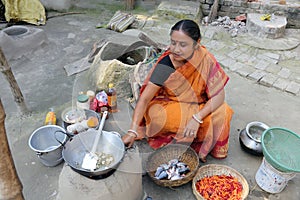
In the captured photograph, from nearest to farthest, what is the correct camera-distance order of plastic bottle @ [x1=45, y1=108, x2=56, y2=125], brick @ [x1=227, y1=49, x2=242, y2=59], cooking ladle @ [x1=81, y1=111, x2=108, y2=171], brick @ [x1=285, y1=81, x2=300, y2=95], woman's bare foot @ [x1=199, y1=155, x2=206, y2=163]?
cooking ladle @ [x1=81, y1=111, x2=108, y2=171] → woman's bare foot @ [x1=199, y1=155, x2=206, y2=163] → plastic bottle @ [x1=45, y1=108, x2=56, y2=125] → brick @ [x1=285, y1=81, x2=300, y2=95] → brick @ [x1=227, y1=49, x2=242, y2=59]

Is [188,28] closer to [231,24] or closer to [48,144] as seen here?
[48,144]

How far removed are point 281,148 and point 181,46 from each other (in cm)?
122

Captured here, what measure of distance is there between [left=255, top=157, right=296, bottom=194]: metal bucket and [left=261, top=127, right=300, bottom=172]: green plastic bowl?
3.0 inches

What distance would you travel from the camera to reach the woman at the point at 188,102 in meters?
2.34

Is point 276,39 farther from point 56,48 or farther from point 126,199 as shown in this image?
point 126,199

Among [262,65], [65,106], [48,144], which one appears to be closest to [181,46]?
[48,144]

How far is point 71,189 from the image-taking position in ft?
5.89

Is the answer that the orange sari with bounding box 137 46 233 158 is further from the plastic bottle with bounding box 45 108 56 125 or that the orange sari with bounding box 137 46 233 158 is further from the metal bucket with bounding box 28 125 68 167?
the plastic bottle with bounding box 45 108 56 125

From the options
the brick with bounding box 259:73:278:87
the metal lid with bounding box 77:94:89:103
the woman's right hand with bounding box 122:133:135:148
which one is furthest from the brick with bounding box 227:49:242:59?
the woman's right hand with bounding box 122:133:135:148

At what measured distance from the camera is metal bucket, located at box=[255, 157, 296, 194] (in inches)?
84.9

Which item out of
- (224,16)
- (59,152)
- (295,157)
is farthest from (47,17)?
(295,157)

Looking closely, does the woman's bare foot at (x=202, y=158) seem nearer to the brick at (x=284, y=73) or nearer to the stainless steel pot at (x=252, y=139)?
the stainless steel pot at (x=252, y=139)

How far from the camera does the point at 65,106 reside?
10.7ft

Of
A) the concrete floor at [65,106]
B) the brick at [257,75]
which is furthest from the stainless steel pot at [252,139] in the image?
the brick at [257,75]
